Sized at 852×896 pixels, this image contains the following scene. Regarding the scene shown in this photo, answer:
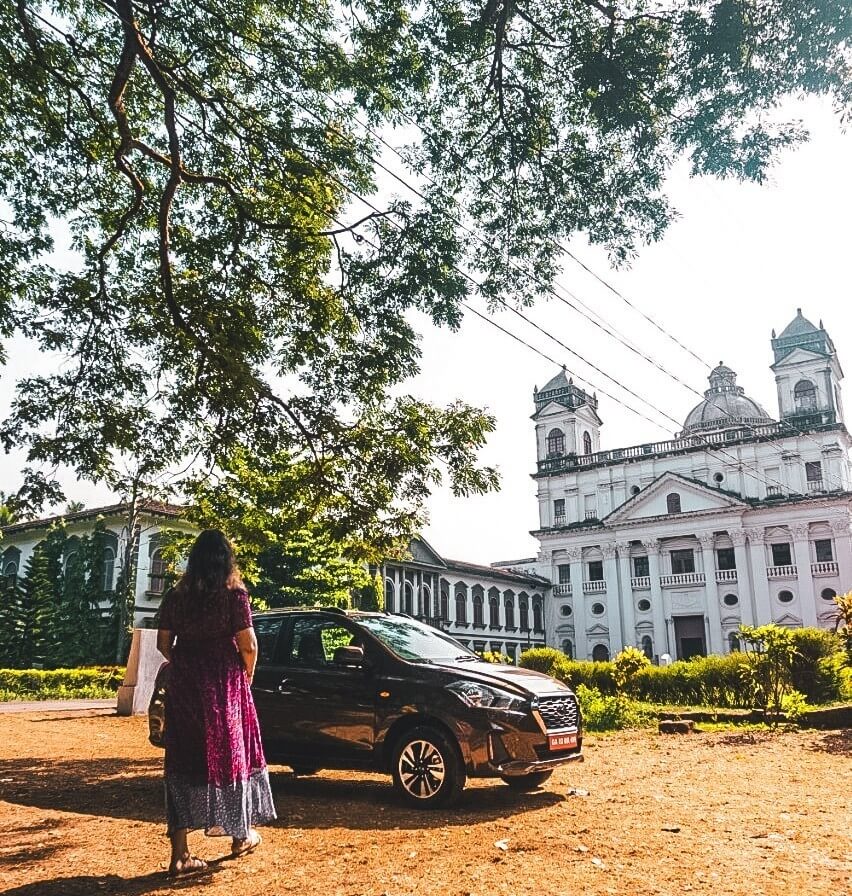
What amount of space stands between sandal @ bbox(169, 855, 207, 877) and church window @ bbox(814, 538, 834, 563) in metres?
49.2

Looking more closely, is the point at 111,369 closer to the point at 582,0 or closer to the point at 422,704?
the point at 422,704

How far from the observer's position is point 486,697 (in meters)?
6.85

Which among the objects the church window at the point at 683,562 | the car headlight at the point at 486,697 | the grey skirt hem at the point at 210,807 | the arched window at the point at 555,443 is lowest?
the grey skirt hem at the point at 210,807

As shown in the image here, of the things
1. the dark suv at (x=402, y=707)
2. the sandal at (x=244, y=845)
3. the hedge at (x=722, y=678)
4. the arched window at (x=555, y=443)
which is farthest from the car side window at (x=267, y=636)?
the arched window at (x=555, y=443)

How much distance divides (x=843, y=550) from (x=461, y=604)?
24034mm

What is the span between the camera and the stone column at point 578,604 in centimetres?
5512

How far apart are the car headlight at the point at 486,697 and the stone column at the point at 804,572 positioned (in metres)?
44.8

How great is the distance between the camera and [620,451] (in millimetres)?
56875

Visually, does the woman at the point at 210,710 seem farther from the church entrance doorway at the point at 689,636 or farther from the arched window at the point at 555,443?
the arched window at the point at 555,443

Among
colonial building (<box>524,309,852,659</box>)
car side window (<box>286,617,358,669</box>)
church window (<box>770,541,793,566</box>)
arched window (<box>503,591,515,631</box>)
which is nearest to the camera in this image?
car side window (<box>286,617,358,669</box>)

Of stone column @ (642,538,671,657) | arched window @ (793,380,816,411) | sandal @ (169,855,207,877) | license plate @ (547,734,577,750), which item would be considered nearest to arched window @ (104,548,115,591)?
stone column @ (642,538,671,657)

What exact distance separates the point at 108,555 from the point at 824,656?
1332 inches

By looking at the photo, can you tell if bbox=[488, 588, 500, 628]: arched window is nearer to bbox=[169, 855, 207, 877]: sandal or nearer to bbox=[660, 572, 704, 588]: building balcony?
bbox=[660, 572, 704, 588]: building balcony

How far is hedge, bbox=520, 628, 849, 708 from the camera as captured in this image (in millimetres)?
16344
